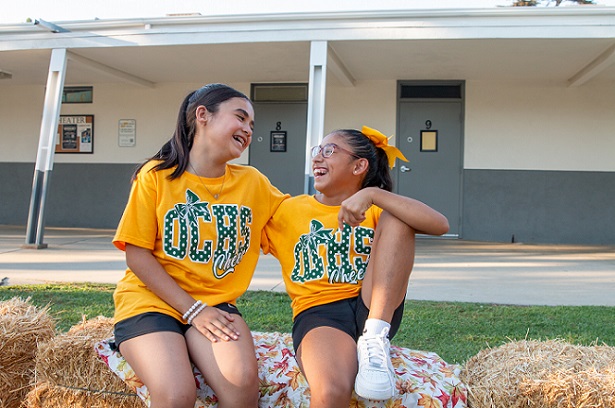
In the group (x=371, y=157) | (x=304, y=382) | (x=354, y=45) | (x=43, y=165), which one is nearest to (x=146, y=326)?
(x=304, y=382)

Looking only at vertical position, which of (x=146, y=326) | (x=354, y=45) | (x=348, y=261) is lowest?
(x=146, y=326)

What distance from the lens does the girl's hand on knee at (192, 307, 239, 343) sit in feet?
7.59

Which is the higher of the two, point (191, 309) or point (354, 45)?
point (354, 45)

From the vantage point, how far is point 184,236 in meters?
2.51

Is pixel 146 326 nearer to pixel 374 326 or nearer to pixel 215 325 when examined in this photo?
pixel 215 325

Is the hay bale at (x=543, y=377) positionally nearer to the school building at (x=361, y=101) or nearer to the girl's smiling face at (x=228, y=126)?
the girl's smiling face at (x=228, y=126)

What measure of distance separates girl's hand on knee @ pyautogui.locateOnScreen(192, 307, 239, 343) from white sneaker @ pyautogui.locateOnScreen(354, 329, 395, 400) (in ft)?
1.57

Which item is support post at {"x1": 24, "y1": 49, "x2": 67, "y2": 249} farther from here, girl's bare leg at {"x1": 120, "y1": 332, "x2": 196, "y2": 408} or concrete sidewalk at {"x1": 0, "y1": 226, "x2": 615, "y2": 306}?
girl's bare leg at {"x1": 120, "y1": 332, "x2": 196, "y2": 408}

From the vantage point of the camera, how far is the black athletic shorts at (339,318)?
2475 millimetres

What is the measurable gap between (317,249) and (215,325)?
59cm

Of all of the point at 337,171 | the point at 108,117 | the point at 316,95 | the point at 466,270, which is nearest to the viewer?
the point at 337,171

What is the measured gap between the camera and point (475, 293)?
5523mm

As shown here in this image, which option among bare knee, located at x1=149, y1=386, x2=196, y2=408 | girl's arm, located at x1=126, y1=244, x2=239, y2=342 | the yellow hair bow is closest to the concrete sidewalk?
the yellow hair bow

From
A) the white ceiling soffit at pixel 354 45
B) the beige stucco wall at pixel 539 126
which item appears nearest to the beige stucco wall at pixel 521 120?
the beige stucco wall at pixel 539 126
